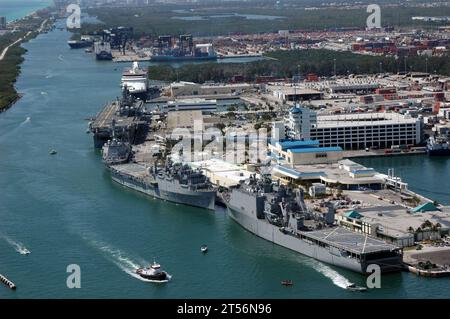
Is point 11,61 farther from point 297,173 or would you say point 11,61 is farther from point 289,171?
point 297,173

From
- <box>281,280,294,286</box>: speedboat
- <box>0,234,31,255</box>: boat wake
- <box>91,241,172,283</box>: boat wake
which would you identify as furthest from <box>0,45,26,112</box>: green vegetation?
<box>281,280,294,286</box>: speedboat

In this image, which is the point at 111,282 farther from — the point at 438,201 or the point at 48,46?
the point at 48,46

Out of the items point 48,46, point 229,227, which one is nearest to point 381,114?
point 229,227

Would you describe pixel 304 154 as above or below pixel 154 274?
below

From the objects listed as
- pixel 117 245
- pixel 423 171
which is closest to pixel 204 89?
pixel 423 171

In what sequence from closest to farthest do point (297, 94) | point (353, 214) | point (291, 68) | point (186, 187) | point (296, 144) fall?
point (353, 214) < point (186, 187) < point (296, 144) < point (297, 94) < point (291, 68)

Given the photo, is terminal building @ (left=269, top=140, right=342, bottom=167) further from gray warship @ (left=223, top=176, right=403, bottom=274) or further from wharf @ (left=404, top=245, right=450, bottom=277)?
wharf @ (left=404, top=245, right=450, bottom=277)

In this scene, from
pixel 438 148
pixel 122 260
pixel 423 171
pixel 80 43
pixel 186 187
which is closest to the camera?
pixel 122 260
